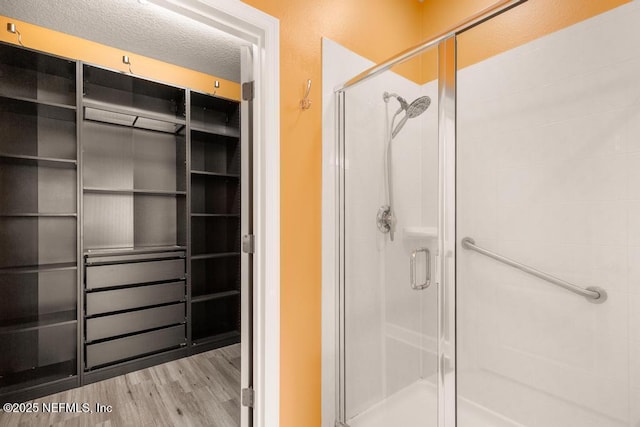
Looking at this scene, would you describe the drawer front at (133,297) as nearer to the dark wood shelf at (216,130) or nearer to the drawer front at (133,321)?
the drawer front at (133,321)

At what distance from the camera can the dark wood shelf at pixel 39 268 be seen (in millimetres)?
2158

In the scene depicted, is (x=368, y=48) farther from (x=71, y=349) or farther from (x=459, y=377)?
(x=71, y=349)

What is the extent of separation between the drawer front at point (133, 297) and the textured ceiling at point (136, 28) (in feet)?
6.47

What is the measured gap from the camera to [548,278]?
141cm

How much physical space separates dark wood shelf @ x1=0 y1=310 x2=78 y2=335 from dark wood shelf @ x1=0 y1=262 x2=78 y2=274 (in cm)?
37

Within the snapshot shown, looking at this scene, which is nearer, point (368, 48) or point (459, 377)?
point (459, 377)

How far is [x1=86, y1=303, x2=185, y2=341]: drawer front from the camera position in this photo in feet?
7.88

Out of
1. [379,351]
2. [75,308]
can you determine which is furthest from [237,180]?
[379,351]

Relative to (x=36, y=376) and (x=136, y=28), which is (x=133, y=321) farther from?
(x=136, y=28)

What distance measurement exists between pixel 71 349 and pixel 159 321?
613mm

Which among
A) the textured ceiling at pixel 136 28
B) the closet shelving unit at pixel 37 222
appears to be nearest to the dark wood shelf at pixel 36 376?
the closet shelving unit at pixel 37 222

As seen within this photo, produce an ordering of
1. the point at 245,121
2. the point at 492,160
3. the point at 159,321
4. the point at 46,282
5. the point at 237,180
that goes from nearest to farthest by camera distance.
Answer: the point at 492,160 → the point at 245,121 → the point at 46,282 → the point at 159,321 → the point at 237,180

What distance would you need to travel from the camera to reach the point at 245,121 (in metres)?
1.53

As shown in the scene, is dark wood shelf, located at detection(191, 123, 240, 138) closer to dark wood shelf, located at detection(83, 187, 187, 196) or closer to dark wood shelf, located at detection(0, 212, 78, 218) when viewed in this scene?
dark wood shelf, located at detection(83, 187, 187, 196)
